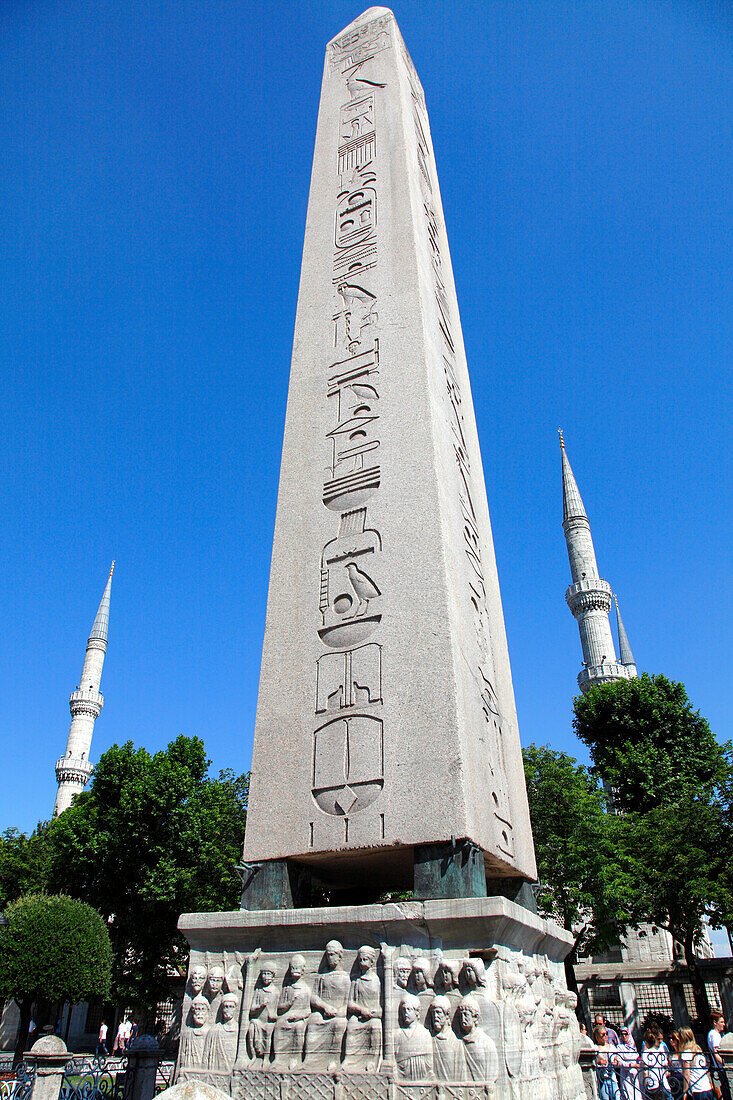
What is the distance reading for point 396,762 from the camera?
13.8 ft

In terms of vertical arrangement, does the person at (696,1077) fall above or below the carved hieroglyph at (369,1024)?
below

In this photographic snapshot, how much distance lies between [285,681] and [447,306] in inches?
164

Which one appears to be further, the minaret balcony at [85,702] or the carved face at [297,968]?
the minaret balcony at [85,702]

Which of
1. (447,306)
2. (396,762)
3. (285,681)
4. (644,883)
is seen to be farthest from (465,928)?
(644,883)

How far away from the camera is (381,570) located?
16.1 feet

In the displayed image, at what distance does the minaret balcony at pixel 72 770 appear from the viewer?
39219 millimetres

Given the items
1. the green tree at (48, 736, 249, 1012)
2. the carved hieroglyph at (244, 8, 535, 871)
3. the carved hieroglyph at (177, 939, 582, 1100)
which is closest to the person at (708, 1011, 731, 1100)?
the carved hieroglyph at (244, 8, 535, 871)

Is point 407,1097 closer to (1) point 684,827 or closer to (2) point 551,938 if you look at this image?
(2) point 551,938

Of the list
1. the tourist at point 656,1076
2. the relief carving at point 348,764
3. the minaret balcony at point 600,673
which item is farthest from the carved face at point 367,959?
the minaret balcony at point 600,673

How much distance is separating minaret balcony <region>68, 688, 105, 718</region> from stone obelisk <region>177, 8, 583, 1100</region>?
3898 cm

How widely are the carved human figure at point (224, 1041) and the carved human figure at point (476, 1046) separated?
1234 mm

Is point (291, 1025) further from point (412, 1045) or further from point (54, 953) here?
point (54, 953)

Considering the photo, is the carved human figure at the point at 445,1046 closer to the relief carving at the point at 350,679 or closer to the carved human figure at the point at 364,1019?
the carved human figure at the point at 364,1019

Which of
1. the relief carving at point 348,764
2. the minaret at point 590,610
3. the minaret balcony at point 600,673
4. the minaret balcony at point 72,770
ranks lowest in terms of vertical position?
the relief carving at point 348,764
